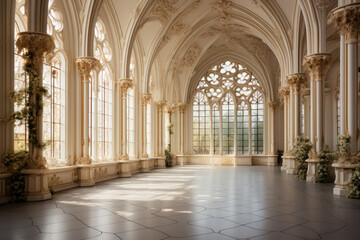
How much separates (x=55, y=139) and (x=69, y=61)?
9.33 ft

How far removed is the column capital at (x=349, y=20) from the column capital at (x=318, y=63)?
3.67m

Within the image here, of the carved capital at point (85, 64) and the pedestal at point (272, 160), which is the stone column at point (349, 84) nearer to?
the carved capital at point (85, 64)

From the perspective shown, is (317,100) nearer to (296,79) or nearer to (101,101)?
(296,79)

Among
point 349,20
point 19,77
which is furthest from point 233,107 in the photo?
point 19,77

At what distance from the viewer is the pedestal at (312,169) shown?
42.3ft

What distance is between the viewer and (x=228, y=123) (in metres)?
28.2

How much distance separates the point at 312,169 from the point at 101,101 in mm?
9183

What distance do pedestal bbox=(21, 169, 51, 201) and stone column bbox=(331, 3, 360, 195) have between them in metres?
7.68

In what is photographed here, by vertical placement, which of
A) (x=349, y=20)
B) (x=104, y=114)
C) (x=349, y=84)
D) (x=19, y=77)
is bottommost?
(x=104, y=114)

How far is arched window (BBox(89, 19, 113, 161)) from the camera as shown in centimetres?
1426

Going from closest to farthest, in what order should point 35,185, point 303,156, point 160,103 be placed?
point 35,185
point 303,156
point 160,103

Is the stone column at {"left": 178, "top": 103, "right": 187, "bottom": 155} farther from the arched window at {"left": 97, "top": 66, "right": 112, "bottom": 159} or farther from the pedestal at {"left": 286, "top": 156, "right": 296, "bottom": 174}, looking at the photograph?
the arched window at {"left": 97, "top": 66, "right": 112, "bottom": 159}

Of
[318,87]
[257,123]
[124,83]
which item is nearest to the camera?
[318,87]

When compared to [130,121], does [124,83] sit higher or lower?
higher
